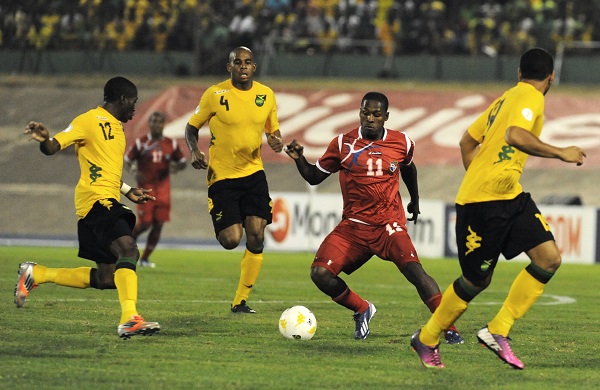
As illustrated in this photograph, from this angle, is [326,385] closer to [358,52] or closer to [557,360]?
[557,360]

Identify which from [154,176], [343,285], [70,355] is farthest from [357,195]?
[154,176]

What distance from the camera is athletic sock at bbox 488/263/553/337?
7816mm

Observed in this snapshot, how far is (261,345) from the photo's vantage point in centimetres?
→ 888

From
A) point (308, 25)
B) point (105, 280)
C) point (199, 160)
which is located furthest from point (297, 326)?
point (308, 25)

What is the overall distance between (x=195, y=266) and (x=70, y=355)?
35.9 ft

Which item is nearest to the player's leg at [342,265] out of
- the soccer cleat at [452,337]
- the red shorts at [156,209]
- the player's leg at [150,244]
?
the soccer cleat at [452,337]

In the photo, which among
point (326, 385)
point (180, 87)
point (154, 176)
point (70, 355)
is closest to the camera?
point (326, 385)

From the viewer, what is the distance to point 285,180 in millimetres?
29453

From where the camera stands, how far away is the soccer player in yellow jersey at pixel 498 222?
7621 mm

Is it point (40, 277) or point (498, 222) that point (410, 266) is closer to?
point (498, 222)

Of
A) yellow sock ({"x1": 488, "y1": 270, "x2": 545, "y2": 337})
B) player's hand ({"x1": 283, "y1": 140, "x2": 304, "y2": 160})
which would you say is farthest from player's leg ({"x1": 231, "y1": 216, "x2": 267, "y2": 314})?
yellow sock ({"x1": 488, "y1": 270, "x2": 545, "y2": 337})

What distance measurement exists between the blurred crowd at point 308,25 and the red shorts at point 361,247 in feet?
68.4

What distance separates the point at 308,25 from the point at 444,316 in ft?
76.9

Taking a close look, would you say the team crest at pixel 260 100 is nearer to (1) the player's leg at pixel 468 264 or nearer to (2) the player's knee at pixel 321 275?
(2) the player's knee at pixel 321 275
